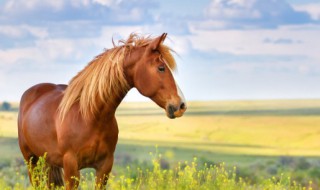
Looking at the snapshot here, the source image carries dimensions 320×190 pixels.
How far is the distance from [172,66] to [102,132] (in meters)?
1.35

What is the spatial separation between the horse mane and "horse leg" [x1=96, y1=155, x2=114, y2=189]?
25.9 inches

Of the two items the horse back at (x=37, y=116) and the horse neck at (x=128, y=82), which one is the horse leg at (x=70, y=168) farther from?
the horse neck at (x=128, y=82)

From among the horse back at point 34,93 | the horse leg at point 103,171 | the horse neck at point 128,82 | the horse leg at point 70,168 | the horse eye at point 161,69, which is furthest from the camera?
the horse back at point 34,93

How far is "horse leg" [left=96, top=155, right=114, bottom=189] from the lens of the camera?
994 centimetres

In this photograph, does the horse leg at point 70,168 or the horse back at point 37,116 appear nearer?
the horse leg at point 70,168

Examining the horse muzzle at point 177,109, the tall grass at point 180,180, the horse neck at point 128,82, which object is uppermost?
the horse neck at point 128,82

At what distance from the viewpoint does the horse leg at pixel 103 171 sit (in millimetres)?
9938

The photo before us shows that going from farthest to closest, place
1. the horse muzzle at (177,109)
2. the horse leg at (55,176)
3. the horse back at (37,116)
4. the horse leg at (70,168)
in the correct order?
the horse leg at (55,176), the horse back at (37,116), the horse leg at (70,168), the horse muzzle at (177,109)

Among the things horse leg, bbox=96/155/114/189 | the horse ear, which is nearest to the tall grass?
horse leg, bbox=96/155/114/189

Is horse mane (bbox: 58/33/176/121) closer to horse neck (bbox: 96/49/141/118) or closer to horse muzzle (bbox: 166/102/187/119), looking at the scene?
horse neck (bbox: 96/49/141/118)

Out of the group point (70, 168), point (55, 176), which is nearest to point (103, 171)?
point (70, 168)

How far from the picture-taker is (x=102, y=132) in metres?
9.83

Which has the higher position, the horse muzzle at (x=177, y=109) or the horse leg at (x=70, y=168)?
the horse muzzle at (x=177, y=109)

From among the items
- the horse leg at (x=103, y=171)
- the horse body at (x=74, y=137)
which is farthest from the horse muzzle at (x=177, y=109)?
the horse leg at (x=103, y=171)
